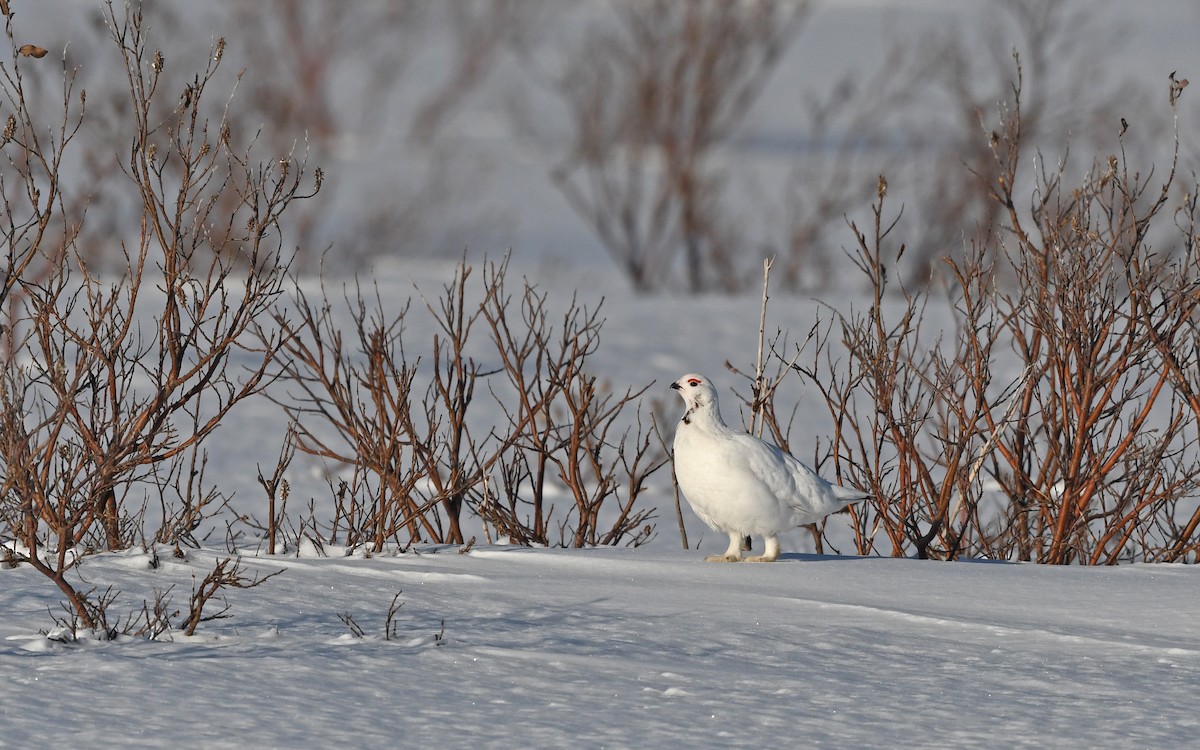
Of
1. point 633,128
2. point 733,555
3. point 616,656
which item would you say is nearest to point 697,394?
point 733,555

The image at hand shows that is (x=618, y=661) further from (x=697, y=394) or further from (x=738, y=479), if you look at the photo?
(x=697, y=394)

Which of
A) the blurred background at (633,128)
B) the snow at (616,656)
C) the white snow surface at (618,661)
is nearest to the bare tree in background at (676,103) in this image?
the blurred background at (633,128)

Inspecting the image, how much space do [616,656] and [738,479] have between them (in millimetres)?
1077

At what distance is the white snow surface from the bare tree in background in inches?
578

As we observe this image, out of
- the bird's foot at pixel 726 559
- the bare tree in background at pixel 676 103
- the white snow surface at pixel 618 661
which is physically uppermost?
the bare tree in background at pixel 676 103

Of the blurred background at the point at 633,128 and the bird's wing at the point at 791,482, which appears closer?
the bird's wing at the point at 791,482

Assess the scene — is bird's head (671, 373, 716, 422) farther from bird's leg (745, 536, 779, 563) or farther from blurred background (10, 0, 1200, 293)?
blurred background (10, 0, 1200, 293)

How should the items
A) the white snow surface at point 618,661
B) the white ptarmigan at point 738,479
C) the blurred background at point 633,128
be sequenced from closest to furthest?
the white snow surface at point 618,661 → the white ptarmigan at point 738,479 → the blurred background at point 633,128

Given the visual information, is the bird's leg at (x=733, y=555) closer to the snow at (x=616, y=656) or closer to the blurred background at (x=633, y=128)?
the snow at (x=616, y=656)

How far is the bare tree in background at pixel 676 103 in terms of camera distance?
1930cm

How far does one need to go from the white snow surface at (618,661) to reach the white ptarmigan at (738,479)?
0.19 meters

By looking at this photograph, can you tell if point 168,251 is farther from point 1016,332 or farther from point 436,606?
point 1016,332

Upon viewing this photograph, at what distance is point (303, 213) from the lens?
2172 cm

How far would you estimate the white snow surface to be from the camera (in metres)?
3.36
